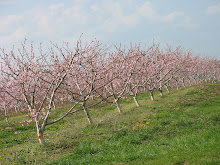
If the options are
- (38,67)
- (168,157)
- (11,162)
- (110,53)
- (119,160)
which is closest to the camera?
(168,157)

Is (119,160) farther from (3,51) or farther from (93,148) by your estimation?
(3,51)

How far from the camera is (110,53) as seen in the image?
65.8 ft

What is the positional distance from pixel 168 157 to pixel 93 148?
345 cm

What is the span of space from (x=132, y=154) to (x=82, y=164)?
181 cm

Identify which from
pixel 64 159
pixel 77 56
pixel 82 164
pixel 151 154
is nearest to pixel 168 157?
pixel 151 154

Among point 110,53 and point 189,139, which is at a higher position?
point 110,53

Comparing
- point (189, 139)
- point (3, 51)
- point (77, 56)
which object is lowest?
point (189, 139)

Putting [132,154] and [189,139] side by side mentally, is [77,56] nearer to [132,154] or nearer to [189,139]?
[132,154]

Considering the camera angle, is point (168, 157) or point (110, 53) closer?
point (168, 157)

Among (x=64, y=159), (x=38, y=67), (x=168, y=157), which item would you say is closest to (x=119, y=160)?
(x=168, y=157)

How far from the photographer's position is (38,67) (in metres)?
12.1

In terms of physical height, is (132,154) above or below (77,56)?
below

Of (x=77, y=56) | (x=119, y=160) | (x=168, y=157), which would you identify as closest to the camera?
(x=168, y=157)

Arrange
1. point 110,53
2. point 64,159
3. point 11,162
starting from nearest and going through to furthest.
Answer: point 64,159
point 11,162
point 110,53
